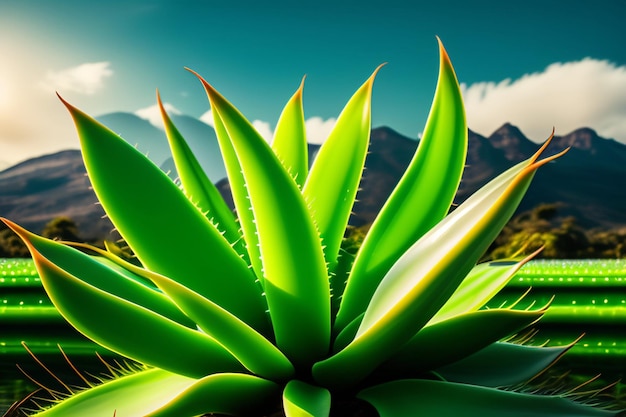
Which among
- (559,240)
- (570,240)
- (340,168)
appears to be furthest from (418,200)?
(570,240)

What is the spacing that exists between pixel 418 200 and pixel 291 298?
35 centimetres

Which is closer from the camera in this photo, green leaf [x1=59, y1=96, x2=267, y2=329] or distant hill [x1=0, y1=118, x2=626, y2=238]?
green leaf [x1=59, y1=96, x2=267, y2=329]

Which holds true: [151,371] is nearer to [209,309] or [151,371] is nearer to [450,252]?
[209,309]

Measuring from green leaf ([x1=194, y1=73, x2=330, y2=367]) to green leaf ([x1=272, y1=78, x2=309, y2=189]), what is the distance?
45cm

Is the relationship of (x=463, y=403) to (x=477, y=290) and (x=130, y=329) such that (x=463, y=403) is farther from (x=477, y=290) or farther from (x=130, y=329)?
(x=130, y=329)

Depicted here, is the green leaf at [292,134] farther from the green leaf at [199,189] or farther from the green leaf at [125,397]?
the green leaf at [125,397]

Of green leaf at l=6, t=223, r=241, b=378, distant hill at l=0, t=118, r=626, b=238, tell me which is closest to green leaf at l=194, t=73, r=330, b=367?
green leaf at l=6, t=223, r=241, b=378

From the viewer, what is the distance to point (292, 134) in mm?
1448

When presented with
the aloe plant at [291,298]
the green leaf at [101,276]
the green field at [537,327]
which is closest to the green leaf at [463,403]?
the aloe plant at [291,298]

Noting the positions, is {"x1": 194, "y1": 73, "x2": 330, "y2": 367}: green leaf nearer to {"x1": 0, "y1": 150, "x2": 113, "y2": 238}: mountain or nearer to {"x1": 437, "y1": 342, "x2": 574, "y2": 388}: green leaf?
{"x1": 437, "y1": 342, "x2": 574, "y2": 388}: green leaf

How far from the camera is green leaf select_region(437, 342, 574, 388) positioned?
1.20 metres

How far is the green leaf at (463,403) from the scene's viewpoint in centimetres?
100

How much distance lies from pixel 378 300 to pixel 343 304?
166 millimetres

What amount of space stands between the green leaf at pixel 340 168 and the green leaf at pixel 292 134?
0.14 m
